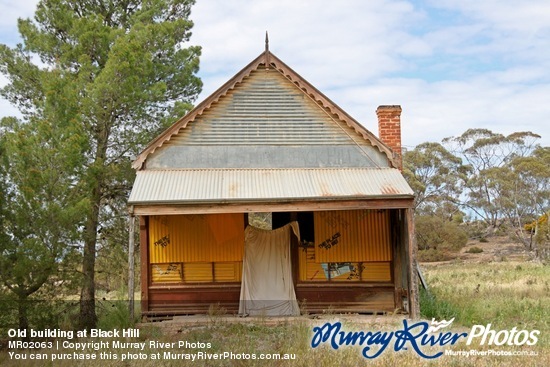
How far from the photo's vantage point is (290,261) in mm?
14789

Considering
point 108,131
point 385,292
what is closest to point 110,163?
point 108,131

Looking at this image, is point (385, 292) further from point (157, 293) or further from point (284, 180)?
point (157, 293)

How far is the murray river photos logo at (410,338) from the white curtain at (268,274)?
317 cm

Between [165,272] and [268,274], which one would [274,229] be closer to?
[268,274]

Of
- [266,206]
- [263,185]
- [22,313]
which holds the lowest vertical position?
[22,313]

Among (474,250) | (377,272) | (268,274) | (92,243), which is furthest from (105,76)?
(474,250)

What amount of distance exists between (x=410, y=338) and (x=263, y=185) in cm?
480

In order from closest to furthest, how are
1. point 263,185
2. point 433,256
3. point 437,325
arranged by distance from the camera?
point 437,325
point 263,185
point 433,256

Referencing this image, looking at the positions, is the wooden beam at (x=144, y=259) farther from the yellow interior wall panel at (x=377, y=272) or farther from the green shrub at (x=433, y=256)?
the green shrub at (x=433, y=256)

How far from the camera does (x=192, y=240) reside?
1499cm

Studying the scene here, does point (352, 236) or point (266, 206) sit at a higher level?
point (266, 206)

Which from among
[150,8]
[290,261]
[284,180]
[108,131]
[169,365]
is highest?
[150,8]

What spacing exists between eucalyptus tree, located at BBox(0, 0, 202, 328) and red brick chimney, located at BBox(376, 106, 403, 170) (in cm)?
591

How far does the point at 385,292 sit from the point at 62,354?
7878 mm
